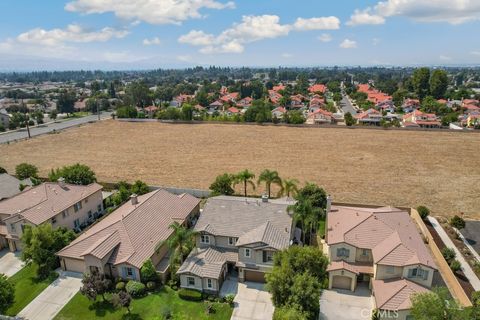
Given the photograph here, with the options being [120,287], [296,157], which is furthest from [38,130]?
[120,287]

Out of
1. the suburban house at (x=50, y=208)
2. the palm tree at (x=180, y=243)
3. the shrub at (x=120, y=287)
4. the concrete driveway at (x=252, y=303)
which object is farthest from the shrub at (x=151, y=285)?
the suburban house at (x=50, y=208)

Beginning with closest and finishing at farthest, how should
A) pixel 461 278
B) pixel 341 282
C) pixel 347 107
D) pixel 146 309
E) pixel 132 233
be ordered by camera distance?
1. pixel 146 309
2. pixel 341 282
3. pixel 461 278
4. pixel 132 233
5. pixel 347 107

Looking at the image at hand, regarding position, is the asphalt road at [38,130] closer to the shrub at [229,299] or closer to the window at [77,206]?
the window at [77,206]

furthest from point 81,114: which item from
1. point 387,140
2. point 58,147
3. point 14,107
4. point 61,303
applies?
point 61,303

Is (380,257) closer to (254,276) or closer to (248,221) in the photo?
(254,276)

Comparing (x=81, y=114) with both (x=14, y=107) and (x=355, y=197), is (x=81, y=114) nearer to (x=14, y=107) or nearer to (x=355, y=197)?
(x=14, y=107)
